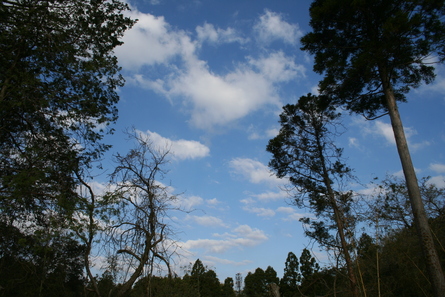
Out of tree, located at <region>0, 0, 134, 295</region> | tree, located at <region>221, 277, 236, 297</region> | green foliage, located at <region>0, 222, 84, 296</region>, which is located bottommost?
tree, located at <region>221, 277, 236, 297</region>

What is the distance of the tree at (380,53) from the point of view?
6.90 meters

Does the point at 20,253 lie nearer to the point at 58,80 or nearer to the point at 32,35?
→ the point at 58,80

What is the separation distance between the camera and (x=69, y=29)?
6.99 meters

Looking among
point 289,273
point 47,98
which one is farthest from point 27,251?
point 289,273

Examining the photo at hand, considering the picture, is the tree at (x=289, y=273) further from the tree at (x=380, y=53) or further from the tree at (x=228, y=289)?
the tree at (x=380, y=53)

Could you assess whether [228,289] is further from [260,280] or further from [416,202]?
[416,202]

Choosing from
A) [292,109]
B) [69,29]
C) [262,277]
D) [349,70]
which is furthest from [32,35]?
[262,277]

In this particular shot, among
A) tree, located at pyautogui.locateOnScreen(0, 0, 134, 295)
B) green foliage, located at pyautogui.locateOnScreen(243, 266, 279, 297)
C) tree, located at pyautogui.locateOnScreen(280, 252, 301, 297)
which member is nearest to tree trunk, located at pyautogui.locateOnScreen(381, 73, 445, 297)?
tree, located at pyautogui.locateOnScreen(0, 0, 134, 295)

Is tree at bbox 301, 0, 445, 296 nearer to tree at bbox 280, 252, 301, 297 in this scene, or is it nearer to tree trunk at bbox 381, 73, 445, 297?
tree trunk at bbox 381, 73, 445, 297

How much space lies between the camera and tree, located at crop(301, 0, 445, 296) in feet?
22.6

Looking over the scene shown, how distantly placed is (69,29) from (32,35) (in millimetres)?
870

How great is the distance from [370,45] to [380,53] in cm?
34

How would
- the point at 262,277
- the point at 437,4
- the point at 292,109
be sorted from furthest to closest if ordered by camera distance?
1. the point at 262,277
2. the point at 292,109
3. the point at 437,4

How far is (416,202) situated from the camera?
6859 millimetres
